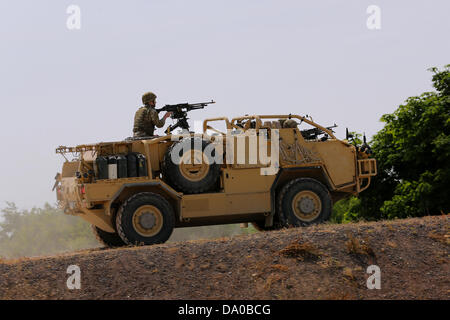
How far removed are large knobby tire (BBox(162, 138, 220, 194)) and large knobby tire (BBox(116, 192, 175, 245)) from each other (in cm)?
57

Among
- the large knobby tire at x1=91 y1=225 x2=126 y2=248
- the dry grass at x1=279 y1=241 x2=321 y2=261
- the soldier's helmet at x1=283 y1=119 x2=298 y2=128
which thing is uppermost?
the soldier's helmet at x1=283 y1=119 x2=298 y2=128

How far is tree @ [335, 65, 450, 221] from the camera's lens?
25625 mm

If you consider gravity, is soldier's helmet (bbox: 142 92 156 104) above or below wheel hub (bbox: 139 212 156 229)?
above

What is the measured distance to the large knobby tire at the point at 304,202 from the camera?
16344 mm

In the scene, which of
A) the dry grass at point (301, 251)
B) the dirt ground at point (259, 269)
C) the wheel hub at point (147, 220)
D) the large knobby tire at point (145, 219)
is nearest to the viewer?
the dirt ground at point (259, 269)

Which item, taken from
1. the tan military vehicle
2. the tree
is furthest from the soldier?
the tree

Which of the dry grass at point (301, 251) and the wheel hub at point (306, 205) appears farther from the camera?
the wheel hub at point (306, 205)

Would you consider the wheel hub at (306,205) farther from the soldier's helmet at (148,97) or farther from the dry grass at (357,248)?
the soldier's helmet at (148,97)

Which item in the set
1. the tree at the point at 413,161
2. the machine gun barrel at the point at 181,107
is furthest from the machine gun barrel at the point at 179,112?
the tree at the point at 413,161

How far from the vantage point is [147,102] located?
16.9 m

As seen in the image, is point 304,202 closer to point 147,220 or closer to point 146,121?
point 147,220

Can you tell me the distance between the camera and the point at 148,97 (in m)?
16.9

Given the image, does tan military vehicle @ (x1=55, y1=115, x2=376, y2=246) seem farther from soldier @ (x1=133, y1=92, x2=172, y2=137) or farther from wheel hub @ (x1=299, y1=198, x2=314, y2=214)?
soldier @ (x1=133, y1=92, x2=172, y2=137)

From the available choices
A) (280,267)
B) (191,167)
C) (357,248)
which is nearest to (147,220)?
(191,167)
